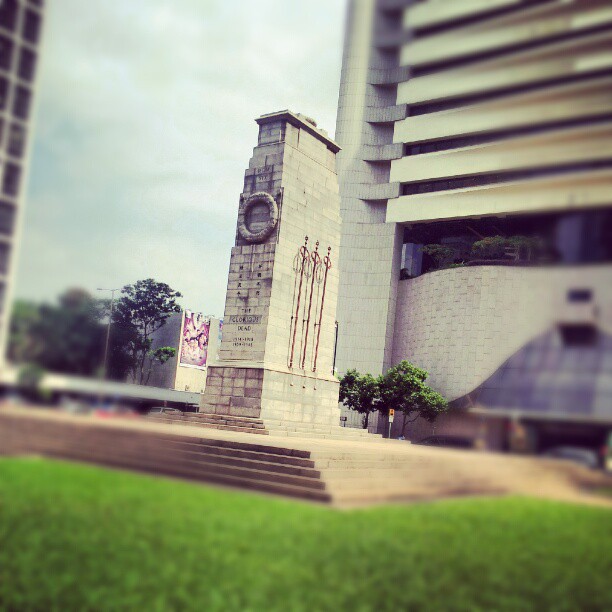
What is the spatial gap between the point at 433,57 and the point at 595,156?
43 centimetres

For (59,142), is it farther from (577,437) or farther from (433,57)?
(577,437)

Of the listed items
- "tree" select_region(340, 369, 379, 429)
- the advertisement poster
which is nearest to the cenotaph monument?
the advertisement poster

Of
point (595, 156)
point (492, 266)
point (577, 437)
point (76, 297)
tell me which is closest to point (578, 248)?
point (595, 156)

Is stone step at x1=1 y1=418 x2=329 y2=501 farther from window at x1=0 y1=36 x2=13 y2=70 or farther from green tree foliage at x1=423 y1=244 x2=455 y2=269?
green tree foliage at x1=423 y1=244 x2=455 y2=269

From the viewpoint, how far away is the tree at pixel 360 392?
31859mm

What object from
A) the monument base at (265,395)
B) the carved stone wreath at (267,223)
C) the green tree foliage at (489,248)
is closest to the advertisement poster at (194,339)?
the monument base at (265,395)

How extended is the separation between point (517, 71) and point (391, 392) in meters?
30.9

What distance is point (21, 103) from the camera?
4.78 ft

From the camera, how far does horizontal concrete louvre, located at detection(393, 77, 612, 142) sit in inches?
45.2

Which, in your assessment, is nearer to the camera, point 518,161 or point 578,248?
point 578,248

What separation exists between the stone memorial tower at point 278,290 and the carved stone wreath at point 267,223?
23 millimetres

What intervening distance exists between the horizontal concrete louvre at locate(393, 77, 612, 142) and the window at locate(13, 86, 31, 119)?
87 centimetres

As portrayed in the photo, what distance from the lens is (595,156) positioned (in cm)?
116

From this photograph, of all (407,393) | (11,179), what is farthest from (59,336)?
(407,393)
